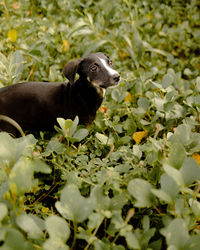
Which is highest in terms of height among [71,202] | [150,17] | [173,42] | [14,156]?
[14,156]

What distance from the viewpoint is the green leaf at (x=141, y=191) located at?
1.54 meters

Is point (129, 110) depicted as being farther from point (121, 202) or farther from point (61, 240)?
point (61, 240)

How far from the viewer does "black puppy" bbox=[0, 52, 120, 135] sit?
269 centimetres

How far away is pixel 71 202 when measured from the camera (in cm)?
144

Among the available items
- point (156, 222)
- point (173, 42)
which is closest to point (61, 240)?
point (156, 222)

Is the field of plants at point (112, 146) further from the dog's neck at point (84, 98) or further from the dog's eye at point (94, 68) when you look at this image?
the dog's eye at point (94, 68)

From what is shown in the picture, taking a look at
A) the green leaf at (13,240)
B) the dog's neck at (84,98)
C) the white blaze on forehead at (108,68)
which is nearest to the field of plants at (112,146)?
the green leaf at (13,240)

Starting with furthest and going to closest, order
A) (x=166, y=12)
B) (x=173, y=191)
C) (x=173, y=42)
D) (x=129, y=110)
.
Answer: (x=166, y=12) → (x=173, y=42) → (x=129, y=110) → (x=173, y=191)

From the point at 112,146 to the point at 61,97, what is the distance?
1.10 metres

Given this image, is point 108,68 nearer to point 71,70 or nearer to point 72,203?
point 71,70

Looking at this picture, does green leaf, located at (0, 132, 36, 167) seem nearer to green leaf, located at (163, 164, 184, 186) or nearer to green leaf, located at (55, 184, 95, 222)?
green leaf, located at (55, 184, 95, 222)

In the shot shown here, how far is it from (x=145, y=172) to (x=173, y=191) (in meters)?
0.43

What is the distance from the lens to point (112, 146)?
1929 mm

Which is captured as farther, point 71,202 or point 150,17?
point 150,17
